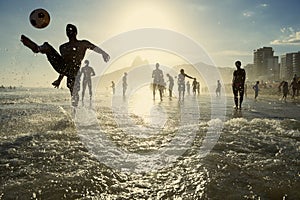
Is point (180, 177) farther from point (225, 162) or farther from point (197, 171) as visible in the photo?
point (225, 162)

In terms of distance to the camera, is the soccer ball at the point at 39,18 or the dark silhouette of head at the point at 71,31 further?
the dark silhouette of head at the point at 71,31

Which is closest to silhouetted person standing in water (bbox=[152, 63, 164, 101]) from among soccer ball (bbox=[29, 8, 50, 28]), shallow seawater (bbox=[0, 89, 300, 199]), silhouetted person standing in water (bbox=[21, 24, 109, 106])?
silhouetted person standing in water (bbox=[21, 24, 109, 106])

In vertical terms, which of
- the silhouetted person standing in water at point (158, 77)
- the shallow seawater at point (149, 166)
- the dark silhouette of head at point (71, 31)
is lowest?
the shallow seawater at point (149, 166)

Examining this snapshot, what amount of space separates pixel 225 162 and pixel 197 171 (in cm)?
52

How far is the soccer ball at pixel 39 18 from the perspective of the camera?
274 inches

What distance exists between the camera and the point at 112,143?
4.92 metres

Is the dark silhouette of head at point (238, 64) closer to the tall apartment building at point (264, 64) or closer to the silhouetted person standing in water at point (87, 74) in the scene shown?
the silhouetted person standing in water at point (87, 74)

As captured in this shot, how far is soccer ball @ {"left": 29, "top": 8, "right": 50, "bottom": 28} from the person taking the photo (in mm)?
6953

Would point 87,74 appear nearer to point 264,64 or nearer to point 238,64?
point 238,64

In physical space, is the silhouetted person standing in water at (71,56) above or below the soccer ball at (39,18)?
below

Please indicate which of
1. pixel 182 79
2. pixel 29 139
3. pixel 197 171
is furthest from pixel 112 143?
pixel 182 79

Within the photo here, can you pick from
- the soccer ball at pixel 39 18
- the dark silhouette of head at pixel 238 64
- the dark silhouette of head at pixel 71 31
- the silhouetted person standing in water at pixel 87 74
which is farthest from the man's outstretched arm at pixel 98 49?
the silhouetted person standing in water at pixel 87 74

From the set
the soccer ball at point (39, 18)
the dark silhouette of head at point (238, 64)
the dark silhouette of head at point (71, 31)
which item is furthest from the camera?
the dark silhouette of head at point (238, 64)

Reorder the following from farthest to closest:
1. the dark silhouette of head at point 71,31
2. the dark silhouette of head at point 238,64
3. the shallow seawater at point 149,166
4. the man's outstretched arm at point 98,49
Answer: the dark silhouette of head at point 238,64
the man's outstretched arm at point 98,49
the dark silhouette of head at point 71,31
the shallow seawater at point 149,166
